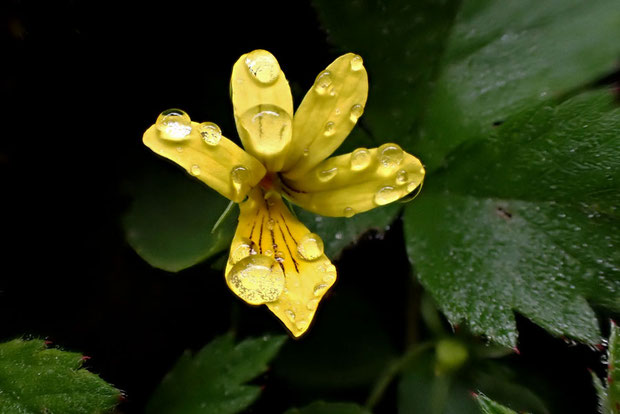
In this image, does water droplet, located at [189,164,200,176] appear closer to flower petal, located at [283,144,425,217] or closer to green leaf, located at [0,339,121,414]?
flower petal, located at [283,144,425,217]

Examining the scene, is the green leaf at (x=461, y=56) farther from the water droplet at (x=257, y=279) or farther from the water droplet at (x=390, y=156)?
the water droplet at (x=257, y=279)

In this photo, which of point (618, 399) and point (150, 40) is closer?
point (618, 399)

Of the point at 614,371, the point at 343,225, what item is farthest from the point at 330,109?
the point at 614,371

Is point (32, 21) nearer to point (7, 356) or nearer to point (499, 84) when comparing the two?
point (7, 356)

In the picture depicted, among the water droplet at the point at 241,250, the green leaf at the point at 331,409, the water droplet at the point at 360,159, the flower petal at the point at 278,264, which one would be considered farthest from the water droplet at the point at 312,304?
the green leaf at the point at 331,409

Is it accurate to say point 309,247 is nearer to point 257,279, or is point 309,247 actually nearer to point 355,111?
point 257,279

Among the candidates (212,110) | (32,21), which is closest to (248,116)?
(212,110)
